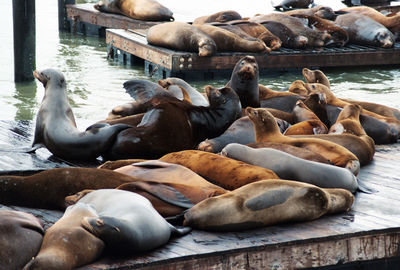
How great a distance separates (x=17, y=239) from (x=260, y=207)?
1.27 meters

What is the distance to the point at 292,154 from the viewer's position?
4.97 meters

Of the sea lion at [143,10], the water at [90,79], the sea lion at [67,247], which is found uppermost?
the sea lion at [67,247]

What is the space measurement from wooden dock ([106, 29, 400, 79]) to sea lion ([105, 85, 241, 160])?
17.7 ft

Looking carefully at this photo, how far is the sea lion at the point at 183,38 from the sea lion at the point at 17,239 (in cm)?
784

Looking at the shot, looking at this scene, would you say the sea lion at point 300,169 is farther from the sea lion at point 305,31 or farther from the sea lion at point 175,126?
the sea lion at point 305,31

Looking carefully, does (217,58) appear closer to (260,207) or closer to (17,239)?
(260,207)

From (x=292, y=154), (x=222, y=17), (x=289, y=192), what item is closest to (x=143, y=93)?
(x=292, y=154)

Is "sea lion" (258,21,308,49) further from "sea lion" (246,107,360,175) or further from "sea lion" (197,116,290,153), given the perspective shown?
"sea lion" (246,107,360,175)

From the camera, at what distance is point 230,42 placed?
1176 centimetres

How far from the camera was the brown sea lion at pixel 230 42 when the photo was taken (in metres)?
11.7

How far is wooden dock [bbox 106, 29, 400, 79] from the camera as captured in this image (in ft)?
37.5

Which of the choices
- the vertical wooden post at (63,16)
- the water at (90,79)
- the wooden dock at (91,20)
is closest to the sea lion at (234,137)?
the water at (90,79)

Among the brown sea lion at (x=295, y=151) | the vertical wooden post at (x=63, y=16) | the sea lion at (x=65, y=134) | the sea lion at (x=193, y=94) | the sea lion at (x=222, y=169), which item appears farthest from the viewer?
the vertical wooden post at (x=63, y=16)

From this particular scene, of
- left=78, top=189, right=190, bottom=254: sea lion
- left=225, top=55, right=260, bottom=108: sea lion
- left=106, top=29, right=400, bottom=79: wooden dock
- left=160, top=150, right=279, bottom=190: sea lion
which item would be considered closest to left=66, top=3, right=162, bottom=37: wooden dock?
left=106, top=29, right=400, bottom=79: wooden dock
